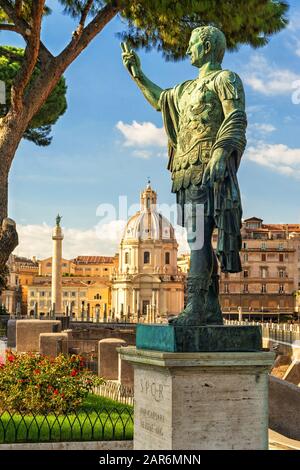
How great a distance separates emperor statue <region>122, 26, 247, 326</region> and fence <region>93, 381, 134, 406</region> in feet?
18.0

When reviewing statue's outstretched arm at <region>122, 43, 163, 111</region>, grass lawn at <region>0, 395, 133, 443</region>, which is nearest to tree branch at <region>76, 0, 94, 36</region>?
grass lawn at <region>0, 395, 133, 443</region>

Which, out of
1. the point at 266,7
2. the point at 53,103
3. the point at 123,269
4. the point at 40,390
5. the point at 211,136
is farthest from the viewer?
the point at 123,269

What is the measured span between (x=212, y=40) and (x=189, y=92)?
405mm

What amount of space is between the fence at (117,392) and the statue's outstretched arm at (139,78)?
5.36 m

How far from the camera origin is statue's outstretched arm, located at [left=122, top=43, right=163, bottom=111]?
6172 millimetres

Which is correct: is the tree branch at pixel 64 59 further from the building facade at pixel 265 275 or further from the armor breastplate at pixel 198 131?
the building facade at pixel 265 275

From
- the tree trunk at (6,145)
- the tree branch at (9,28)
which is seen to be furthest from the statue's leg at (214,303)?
the tree branch at (9,28)

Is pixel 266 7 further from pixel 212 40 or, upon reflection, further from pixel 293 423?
pixel 212 40

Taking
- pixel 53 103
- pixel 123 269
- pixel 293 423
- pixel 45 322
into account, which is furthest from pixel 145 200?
pixel 293 423

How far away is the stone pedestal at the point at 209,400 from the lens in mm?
4637

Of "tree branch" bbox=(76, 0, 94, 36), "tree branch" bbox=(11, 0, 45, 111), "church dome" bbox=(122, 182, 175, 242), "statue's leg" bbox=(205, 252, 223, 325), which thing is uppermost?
"church dome" bbox=(122, 182, 175, 242)

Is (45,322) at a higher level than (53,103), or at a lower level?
lower

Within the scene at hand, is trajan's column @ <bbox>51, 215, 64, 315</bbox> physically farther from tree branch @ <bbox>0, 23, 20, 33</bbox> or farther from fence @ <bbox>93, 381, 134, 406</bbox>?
fence @ <bbox>93, 381, 134, 406</bbox>
